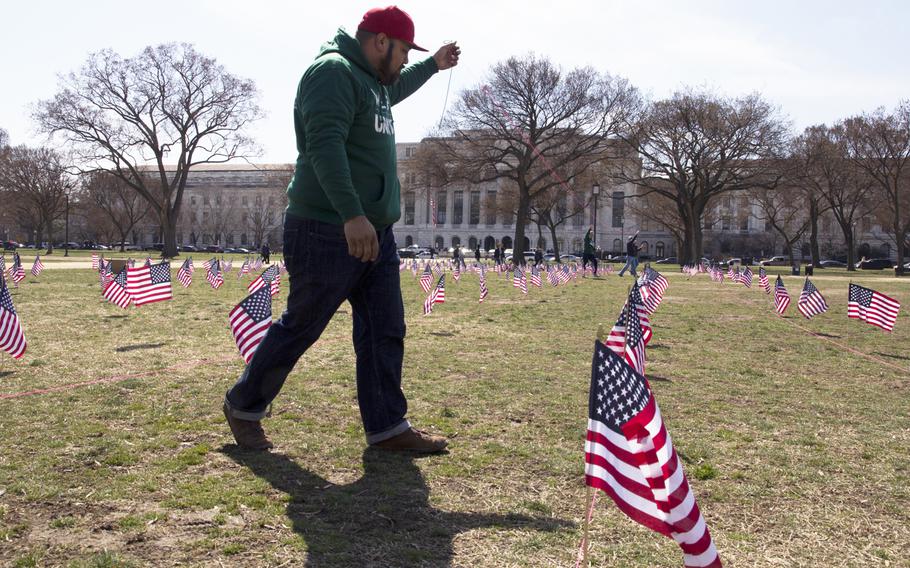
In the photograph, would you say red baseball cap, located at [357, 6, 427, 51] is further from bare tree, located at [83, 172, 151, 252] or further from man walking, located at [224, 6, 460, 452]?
bare tree, located at [83, 172, 151, 252]

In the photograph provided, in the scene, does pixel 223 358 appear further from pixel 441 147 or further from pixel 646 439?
pixel 441 147

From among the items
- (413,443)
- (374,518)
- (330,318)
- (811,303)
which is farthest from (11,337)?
(811,303)

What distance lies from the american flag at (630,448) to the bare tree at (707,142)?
1603 inches

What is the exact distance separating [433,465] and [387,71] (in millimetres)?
1883

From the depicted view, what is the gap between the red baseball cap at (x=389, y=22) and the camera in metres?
3.63

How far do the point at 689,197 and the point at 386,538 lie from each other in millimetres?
50051

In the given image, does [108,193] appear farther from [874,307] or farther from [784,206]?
[874,307]

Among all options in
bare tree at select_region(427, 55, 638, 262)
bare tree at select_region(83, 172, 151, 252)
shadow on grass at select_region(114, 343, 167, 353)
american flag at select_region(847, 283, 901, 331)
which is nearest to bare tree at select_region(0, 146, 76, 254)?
bare tree at select_region(83, 172, 151, 252)

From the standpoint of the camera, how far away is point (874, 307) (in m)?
10.8

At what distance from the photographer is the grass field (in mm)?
2650

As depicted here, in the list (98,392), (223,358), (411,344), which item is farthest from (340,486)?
(411,344)

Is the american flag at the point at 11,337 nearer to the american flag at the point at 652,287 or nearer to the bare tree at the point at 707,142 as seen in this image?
the american flag at the point at 652,287

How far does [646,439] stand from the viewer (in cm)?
224

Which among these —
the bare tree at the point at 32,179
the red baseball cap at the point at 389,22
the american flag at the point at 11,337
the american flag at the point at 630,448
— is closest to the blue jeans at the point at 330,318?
the red baseball cap at the point at 389,22
